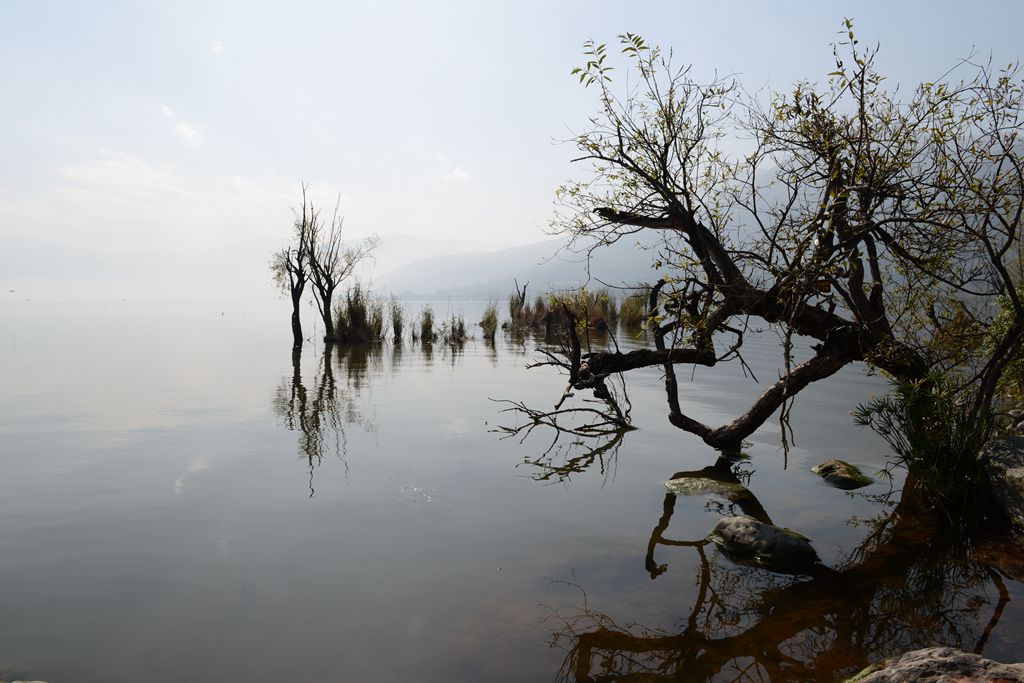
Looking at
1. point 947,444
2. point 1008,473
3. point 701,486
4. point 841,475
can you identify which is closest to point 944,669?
point 947,444

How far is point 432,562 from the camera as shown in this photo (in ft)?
16.6

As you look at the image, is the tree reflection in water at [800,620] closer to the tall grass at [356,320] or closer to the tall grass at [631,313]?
the tall grass at [356,320]

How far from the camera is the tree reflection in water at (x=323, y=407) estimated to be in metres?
8.66

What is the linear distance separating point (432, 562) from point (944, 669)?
342 cm

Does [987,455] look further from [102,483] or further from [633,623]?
[102,483]

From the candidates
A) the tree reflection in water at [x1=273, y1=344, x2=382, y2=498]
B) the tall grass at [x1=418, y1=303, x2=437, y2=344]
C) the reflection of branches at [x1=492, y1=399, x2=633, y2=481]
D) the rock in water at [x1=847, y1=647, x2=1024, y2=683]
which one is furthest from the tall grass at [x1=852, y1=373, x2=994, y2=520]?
the tall grass at [x1=418, y1=303, x2=437, y2=344]

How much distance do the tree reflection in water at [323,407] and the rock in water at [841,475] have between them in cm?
565

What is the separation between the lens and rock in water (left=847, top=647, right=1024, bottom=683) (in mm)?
2605

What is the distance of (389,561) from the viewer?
16.7 ft

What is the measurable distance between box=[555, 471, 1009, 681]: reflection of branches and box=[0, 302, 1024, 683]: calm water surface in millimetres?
17

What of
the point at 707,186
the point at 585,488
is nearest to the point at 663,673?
the point at 585,488

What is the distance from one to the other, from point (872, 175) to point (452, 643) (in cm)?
499

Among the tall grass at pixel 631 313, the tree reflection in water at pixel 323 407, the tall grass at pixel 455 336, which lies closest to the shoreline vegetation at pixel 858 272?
the tree reflection in water at pixel 323 407

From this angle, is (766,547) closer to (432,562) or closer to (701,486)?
(701,486)
